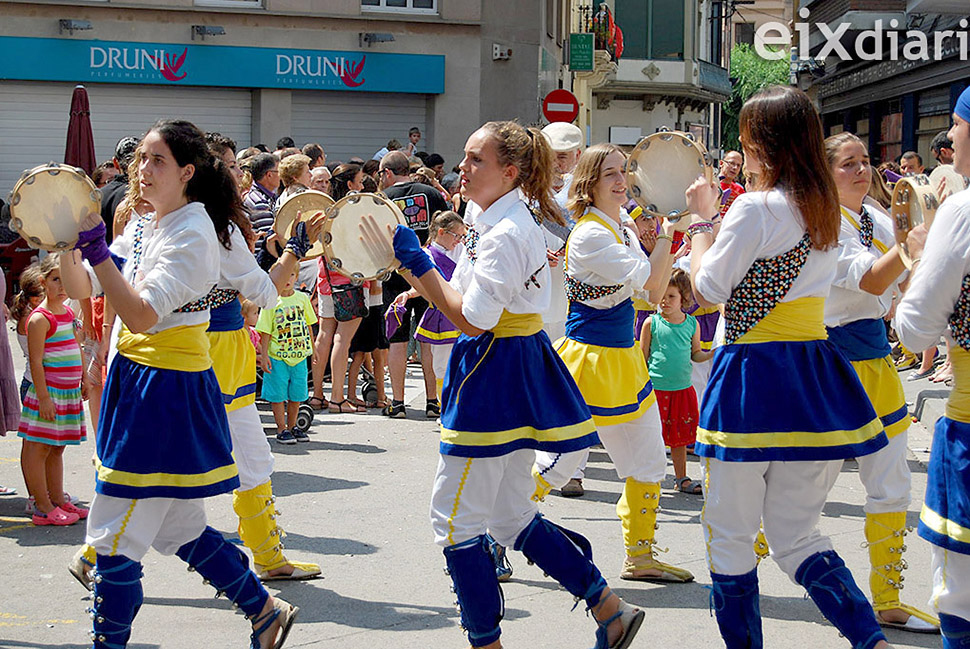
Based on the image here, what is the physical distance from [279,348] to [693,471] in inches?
120

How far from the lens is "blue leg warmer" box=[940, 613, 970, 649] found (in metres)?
3.42

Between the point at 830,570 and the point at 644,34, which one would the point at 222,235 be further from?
the point at 644,34

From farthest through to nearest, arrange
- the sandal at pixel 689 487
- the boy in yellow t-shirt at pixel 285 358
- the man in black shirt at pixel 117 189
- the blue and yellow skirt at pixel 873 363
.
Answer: the boy in yellow t-shirt at pixel 285 358 < the man in black shirt at pixel 117 189 < the sandal at pixel 689 487 < the blue and yellow skirt at pixel 873 363

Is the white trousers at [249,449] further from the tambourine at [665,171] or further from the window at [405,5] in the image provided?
the window at [405,5]

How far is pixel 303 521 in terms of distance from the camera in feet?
21.7

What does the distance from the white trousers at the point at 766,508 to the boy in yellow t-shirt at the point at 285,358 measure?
5130 mm

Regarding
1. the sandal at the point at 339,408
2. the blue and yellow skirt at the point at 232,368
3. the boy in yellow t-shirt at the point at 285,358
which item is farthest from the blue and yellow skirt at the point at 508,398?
the sandal at the point at 339,408

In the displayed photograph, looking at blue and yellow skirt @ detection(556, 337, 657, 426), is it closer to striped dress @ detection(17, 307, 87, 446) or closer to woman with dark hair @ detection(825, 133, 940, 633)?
woman with dark hair @ detection(825, 133, 940, 633)

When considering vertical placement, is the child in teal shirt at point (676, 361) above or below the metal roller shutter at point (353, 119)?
below

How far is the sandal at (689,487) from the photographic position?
23.9ft

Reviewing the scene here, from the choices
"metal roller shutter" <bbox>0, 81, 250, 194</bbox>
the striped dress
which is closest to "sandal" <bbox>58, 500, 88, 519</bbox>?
the striped dress

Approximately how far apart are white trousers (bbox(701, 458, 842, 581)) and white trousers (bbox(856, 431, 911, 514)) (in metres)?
0.72

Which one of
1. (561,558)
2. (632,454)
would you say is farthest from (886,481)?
(561,558)

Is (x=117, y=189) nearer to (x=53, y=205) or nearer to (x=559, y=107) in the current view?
(x=53, y=205)
